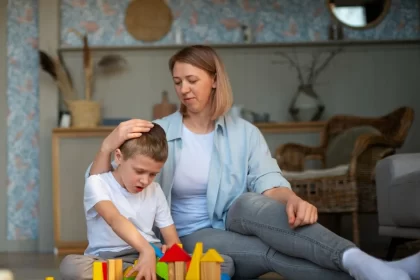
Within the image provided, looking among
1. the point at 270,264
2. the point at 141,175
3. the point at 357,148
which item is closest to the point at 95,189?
the point at 141,175

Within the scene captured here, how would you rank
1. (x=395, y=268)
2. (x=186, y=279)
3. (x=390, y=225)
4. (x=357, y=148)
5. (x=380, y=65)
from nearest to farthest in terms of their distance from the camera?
(x=186, y=279) < (x=395, y=268) < (x=390, y=225) < (x=357, y=148) < (x=380, y=65)

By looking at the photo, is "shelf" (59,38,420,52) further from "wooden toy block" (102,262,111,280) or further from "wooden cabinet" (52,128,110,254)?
"wooden toy block" (102,262,111,280)

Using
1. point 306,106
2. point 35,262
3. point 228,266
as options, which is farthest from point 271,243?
point 306,106

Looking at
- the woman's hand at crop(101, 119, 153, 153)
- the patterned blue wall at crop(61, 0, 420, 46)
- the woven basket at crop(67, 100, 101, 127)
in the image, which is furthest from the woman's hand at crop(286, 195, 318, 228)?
the patterned blue wall at crop(61, 0, 420, 46)

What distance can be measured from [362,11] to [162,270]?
4243mm

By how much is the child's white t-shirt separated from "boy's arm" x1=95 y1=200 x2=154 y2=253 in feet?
0.16

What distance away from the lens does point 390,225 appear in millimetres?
3551

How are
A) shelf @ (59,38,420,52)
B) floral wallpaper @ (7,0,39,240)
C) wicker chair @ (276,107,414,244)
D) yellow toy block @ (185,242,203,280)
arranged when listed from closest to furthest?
yellow toy block @ (185,242,203,280)
wicker chair @ (276,107,414,244)
shelf @ (59,38,420,52)
floral wallpaper @ (7,0,39,240)

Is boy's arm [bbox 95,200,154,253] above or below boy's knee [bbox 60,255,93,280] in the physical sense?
above

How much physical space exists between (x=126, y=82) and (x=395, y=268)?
4060 mm

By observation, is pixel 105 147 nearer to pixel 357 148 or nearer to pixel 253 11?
pixel 357 148

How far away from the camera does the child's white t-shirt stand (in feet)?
7.55

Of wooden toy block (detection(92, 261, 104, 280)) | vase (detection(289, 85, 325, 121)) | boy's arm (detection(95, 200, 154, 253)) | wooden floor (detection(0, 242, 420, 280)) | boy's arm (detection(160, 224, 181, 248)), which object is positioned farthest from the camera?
vase (detection(289, 85, 325, 121))

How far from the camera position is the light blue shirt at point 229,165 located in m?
2.62
